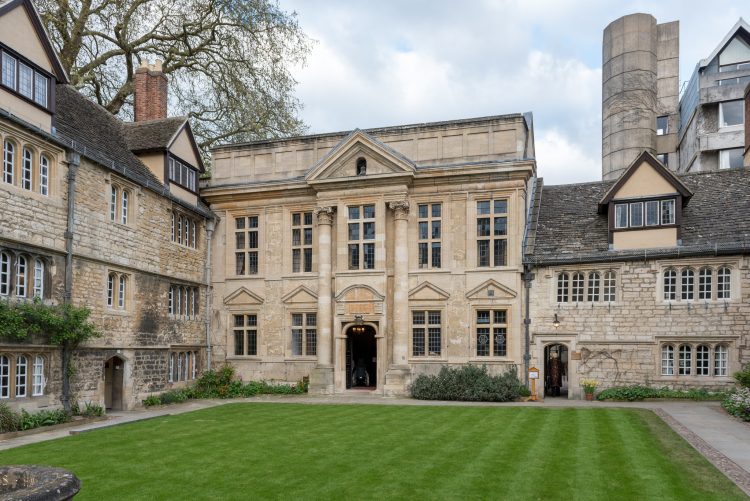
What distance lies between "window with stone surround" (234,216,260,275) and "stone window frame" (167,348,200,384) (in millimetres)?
4037

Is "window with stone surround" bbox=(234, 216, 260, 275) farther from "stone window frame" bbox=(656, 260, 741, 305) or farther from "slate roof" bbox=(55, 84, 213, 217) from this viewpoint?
"stone window frame" bbox=(656, 260, 741, 305)

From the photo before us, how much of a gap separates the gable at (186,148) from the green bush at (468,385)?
12.5 m

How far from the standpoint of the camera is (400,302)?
2458 centimetres

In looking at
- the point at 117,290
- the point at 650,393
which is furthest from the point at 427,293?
the point at 117,290

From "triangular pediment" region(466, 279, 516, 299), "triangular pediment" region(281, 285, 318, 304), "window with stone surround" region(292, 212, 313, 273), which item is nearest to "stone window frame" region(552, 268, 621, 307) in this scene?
"triangular pediment" region(466, 279, 516, 299)

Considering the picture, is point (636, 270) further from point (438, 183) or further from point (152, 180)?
point (152, 180)

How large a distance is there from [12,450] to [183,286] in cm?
1249

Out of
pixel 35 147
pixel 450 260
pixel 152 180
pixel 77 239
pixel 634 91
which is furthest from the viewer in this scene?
pixel 634 91

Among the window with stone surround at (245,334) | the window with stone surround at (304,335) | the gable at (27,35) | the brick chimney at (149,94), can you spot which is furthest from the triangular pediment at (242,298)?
the gable at (27,35)

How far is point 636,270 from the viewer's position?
74.2 feet

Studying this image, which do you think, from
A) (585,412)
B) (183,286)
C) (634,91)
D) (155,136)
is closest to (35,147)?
(155,136)

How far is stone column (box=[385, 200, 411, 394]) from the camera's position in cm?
2398

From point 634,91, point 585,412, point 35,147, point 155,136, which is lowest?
point 585,412

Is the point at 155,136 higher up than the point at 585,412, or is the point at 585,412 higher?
the point at 155,136
